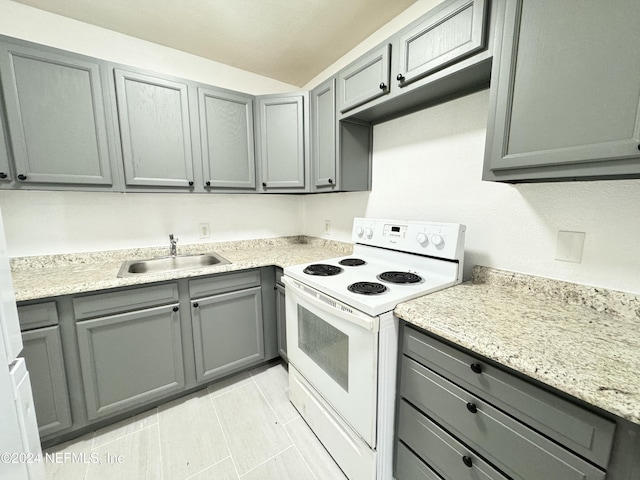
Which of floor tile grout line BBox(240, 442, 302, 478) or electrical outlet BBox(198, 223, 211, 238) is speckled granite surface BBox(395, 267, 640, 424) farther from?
electrical outlet BBox(198, 223, 211, 238)

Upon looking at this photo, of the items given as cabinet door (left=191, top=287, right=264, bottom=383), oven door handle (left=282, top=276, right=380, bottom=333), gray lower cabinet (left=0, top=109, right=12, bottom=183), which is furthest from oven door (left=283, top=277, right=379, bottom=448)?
gray lower cabinet (left=0, top=109, right=12, bottom=183)

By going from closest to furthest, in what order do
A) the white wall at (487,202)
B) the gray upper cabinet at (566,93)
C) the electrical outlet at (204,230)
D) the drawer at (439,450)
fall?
the gray upper cabinet at (566,93)
the drawer at (439,450)
the white wall at (487,202)
the electrical outlet at (204,230)

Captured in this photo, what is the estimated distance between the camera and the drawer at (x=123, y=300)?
1314mm

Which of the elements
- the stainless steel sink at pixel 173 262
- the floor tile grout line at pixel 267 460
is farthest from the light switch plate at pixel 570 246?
the stainless steel sink at pixel 173 262

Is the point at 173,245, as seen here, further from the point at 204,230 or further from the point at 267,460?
the point at 267,460

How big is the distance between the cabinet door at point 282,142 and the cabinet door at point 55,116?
1.00 meters

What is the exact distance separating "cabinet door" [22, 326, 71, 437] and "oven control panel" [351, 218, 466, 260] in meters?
1.77

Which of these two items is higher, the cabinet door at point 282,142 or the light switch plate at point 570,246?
the cabinet door at point 282,142

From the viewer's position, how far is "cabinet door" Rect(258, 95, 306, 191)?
194 cm

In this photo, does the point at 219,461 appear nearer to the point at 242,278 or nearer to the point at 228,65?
the point at 242,278

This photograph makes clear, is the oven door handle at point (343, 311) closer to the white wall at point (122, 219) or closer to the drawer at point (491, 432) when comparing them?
the drawer at point (491, 432)

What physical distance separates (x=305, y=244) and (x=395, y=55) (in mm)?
1745

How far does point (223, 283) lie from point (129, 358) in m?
0.65

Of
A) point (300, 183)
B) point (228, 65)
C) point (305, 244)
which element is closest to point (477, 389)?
point (300, 183)
